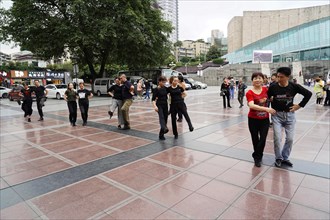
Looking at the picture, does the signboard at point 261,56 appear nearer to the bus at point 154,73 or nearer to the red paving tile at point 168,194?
the bus at point 154,73

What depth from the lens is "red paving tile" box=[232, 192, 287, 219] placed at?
284 centimetres

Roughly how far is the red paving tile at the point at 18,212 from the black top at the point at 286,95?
3939 mm

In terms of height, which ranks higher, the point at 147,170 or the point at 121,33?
the point at 121,33

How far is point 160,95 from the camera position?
248 inches

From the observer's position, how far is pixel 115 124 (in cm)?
879

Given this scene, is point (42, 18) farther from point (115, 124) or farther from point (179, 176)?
point (179, 176)

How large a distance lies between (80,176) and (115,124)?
4.78 meters

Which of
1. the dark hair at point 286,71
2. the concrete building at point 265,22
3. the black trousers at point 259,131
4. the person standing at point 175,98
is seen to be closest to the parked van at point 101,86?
A: the person standing at point 175,98

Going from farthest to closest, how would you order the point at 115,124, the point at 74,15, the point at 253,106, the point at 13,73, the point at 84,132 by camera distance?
the point at 13,73, the point at 74,15, the point at 115,124, the point at 84,132, the point at 253,106

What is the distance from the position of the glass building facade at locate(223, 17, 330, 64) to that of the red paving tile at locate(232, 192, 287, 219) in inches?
2423

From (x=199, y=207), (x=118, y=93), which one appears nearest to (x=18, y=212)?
(x=199, y=207)

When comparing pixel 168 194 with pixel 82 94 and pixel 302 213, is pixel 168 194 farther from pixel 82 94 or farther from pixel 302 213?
pixel 82 94

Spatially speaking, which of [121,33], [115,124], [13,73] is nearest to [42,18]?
[121,33]

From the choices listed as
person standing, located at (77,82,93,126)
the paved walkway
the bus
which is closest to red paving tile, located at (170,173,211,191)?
the paved walkway
